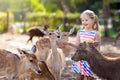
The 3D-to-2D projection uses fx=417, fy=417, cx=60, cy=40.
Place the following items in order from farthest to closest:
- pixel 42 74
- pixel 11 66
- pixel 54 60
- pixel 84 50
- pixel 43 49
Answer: pixel 43 49 < pixel 11 66 < pixel 54 60 < pixel 42 74 < pixel 84 50

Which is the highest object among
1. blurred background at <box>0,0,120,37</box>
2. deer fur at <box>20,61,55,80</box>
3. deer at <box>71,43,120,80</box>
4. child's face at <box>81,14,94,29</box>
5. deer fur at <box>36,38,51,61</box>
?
child's face at <box>81,14,94,29</box>

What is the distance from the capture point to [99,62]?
25.2 ft

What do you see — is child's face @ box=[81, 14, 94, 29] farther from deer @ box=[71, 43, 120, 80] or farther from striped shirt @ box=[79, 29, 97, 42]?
deer @ box=[71, 43, 120, 80]

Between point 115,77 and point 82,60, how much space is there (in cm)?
68

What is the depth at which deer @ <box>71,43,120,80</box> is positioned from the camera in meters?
7.60

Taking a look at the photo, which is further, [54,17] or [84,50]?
[54,17]

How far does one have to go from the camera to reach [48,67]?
364 inches

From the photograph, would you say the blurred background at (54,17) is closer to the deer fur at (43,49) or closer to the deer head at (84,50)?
the deer fur at (43,49)

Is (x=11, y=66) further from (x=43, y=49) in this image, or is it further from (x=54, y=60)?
(x=43, y=49)

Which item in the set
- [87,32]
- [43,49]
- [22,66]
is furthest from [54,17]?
[87,32]

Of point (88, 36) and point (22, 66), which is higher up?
point (88, 36)

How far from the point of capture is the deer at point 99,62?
760cm

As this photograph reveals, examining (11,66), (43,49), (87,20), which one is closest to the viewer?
(87,20)

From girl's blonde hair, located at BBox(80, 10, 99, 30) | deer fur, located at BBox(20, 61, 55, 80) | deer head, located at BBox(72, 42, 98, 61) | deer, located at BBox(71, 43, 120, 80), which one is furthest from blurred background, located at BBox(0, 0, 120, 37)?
deer head, located at BBox(72, 42, 98, 61)
